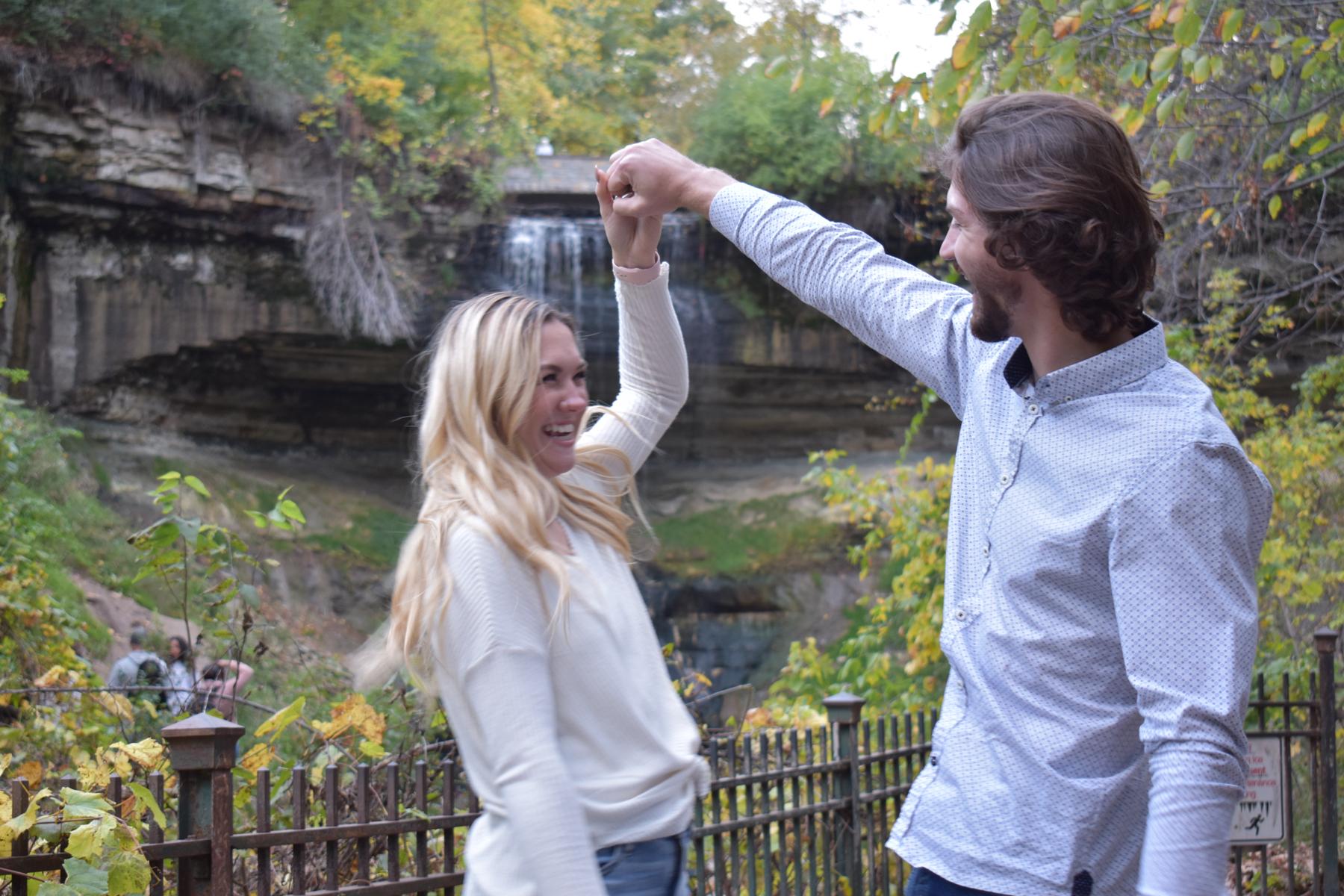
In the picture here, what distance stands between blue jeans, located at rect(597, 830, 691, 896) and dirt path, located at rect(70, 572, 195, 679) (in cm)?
948

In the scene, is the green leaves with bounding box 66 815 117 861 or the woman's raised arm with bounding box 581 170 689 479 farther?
the green leaves with bounding box 66 815 117 861

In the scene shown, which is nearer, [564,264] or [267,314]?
[267,314]

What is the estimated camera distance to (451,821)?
120 inches

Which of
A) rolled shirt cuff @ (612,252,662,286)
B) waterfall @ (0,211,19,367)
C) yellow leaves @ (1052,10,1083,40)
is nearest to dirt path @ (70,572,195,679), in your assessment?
waterfall @ (0,211,19,367)

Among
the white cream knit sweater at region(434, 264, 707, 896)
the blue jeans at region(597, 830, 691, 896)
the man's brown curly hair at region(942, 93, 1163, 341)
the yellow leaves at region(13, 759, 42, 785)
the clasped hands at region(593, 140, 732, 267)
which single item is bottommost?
the yellow leaves at region(13, 759, 42, 785)

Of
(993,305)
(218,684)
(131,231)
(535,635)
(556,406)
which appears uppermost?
(131,231)

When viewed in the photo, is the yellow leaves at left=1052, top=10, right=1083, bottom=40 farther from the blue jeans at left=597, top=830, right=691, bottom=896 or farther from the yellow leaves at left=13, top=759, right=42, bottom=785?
the yellow leaves at left=13, top=759, right=42, bottom=785

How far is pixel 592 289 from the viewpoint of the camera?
51.2 feet

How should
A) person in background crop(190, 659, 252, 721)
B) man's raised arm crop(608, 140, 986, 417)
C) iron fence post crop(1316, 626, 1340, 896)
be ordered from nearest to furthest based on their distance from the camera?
man's raised arm crop(608, 140, 986, 417), person in background crop(190, 659, 252, 721), iron fence post crop(1316, 626, 1340, 896)

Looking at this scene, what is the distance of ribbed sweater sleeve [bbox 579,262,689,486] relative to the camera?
208 centimetres

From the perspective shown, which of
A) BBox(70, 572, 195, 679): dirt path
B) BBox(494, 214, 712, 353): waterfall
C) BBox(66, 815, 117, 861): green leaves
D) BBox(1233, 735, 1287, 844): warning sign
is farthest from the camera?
BBox(494, 214, 712, 353): waterfall

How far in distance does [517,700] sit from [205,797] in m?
1.56

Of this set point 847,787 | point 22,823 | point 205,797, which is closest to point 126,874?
point 22,823

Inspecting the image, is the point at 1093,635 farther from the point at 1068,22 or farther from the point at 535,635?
the point at 1068,22
